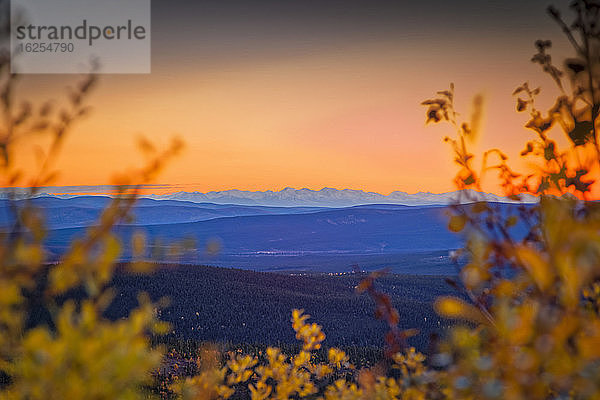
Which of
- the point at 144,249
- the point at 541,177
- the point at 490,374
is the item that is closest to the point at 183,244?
the point at 144,249

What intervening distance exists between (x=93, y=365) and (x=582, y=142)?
86.9 inches

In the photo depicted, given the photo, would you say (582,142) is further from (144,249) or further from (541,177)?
(144,249)

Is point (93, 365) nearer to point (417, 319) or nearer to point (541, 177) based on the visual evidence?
point (541, 177)

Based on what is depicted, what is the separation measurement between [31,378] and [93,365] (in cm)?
17

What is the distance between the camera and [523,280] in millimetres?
1532

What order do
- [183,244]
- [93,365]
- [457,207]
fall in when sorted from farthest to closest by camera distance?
1. [457,207]
2. [183,244]
3. [93,365]

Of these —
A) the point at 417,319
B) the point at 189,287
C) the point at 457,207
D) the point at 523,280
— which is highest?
the point at 457,207

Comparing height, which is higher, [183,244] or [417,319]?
[183,244]

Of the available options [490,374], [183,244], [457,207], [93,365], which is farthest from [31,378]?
[457,207]

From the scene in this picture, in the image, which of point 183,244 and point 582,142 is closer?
point 183,244

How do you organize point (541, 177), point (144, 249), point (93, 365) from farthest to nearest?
1. point (541, 177)
2. point (144, 249)
3. point (93, 365)

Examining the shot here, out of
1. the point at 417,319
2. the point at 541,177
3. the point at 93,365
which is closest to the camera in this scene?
the point at 93,365

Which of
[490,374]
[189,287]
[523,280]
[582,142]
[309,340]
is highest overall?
[582,142]

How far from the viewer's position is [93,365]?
4.17 ft
